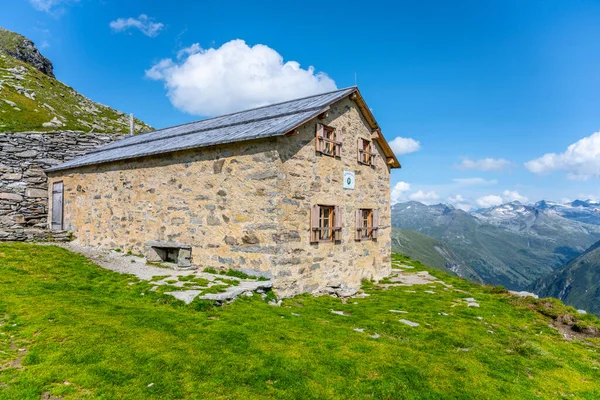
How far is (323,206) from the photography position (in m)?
15.1

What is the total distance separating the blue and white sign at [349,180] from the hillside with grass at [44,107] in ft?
104

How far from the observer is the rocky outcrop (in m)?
65.9

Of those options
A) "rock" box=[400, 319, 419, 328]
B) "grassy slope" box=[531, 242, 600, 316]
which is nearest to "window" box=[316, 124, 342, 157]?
"rock" box=[400, 319, 419, 328]

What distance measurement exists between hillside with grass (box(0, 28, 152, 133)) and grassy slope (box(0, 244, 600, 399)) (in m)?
30.4

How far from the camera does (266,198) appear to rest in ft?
42.9

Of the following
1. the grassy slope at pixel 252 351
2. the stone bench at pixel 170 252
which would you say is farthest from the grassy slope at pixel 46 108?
the grassy slope at pixel 252 351

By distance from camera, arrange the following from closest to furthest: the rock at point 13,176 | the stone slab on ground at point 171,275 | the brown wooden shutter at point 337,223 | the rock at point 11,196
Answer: the stone slab on ground at point 171,275 < the brown wooden shutter at point 337,223 < the rock at point 11,196 < the rock at point 13,176

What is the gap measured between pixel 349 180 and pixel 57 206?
19947mm

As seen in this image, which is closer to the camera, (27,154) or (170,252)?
(170,252)

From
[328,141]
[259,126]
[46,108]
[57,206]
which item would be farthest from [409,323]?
[46,108]

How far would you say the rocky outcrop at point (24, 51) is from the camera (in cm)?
6594

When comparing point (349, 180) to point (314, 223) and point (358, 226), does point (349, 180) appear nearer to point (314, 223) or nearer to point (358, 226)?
point (358, 226)

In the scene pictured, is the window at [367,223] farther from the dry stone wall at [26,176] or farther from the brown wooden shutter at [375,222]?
the dry stone wall at [26,176]

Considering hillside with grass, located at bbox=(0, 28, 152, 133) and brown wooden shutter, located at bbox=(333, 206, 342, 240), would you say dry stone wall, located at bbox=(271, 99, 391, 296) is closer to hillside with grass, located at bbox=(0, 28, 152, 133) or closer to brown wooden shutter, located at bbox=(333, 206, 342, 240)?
brown wooden shutter, located at bbox=(333, 206, 342, 240)
